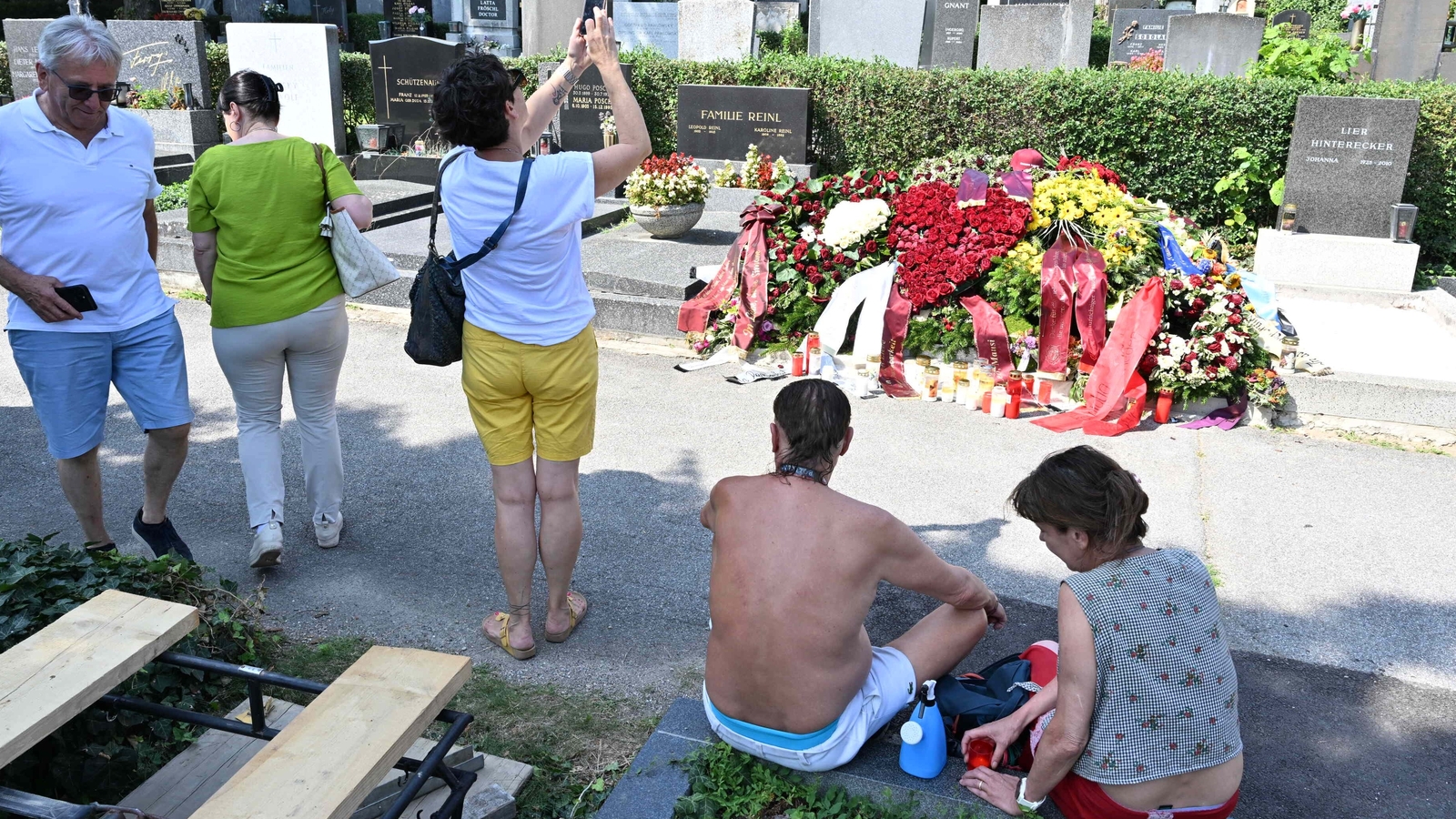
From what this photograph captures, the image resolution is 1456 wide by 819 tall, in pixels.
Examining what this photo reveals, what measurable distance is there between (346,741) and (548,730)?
38.6 inches

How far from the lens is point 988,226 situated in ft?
20.9

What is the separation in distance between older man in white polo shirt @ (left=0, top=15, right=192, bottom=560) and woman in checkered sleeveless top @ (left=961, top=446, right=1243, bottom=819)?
285 centimetres

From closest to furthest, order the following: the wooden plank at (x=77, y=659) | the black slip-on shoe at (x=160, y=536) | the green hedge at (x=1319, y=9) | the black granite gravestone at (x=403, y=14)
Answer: the wooden plank at (x=77, y=659)
the black slip-on shoe at (x=160, y=536)
the black granite gravestone at (x=403, y=14)
the green hedge at (x=1319, y=9)

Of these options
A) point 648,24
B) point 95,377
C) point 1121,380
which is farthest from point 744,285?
point 648,24

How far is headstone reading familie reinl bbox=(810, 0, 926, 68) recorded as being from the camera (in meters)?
14.6

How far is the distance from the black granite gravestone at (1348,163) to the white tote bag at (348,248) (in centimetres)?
801

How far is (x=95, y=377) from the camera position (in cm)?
350

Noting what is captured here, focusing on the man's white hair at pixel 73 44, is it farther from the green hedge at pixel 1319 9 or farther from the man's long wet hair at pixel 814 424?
the green hedge at pixel 1319 9

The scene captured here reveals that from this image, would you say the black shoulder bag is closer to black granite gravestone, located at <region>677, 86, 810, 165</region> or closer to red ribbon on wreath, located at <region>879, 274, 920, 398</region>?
red ribbon on wreath, located at <region>879, 274, 920, 398</region>

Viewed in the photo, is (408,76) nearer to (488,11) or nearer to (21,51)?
(21,51)

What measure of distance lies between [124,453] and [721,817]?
3.95m

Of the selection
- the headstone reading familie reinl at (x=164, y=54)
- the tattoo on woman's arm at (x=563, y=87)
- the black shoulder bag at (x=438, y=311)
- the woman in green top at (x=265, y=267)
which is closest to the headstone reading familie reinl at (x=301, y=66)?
the headstone reading familie reinl at (x=164, y=54)

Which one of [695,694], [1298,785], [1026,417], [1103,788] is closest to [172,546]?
[695,694]

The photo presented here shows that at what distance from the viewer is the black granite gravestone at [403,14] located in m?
24.0
